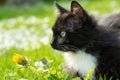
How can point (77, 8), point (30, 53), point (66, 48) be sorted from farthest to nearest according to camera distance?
point (30, 53) < point (66, 48) < point (77, 8)

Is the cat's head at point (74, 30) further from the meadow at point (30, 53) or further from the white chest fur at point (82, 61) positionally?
the meadow at point (30, 53)

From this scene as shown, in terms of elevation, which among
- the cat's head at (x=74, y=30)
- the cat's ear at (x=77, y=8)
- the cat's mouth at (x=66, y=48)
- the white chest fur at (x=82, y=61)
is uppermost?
the cat's ear at (x=77, y=8)

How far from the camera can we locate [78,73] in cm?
607

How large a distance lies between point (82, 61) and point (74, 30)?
0.41 meters

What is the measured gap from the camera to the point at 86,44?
5977mm

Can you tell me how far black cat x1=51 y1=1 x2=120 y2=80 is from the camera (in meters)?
5.90

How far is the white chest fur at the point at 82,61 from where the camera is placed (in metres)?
5.95

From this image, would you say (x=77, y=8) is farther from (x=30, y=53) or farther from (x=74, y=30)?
(x=30, y=53)

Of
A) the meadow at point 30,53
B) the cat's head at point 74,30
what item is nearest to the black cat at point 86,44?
the cat's head at point 74,30

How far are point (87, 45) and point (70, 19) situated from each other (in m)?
0.40

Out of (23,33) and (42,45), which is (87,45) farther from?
(23,33)

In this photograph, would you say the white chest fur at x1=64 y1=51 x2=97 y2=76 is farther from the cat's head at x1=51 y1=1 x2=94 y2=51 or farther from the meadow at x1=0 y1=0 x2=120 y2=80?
the meadow at x1=0 y1=0 x2=120 y2=80

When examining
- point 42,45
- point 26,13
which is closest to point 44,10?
point 26,13

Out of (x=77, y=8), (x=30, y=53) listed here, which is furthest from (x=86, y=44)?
(x=30, y=53)
